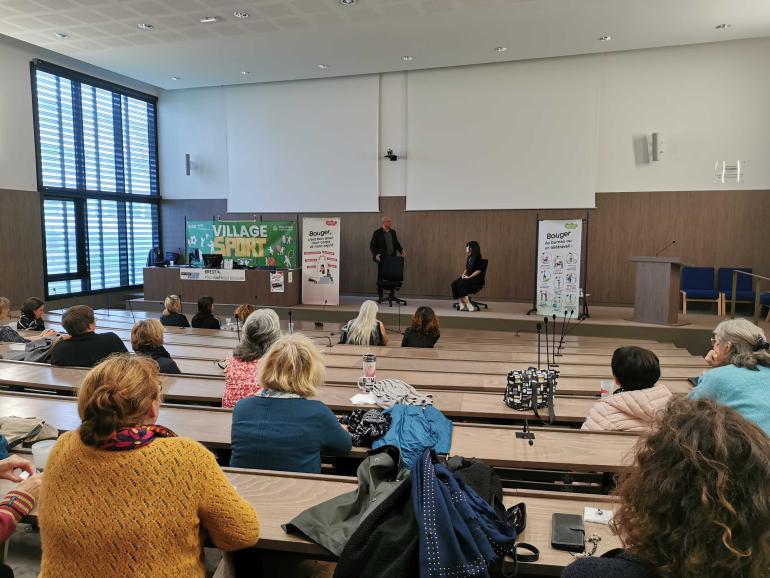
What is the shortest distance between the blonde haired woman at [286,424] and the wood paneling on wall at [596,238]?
7.66m

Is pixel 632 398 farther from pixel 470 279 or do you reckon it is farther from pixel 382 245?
pixel 382 245

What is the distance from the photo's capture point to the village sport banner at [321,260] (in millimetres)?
8711

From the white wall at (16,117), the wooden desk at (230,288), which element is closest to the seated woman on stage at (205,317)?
the wooden desk at (230,288)

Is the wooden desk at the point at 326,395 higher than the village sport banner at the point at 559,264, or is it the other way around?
the village sport banner at the point at 559,264

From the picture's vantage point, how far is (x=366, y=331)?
4699 mm

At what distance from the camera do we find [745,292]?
7.76 metres

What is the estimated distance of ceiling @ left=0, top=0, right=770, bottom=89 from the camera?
6.55m

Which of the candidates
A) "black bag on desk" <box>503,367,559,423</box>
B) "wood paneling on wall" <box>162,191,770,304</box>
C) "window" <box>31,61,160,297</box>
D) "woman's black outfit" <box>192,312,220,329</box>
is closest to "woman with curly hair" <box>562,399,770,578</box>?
"black bag on desk" <box>503,367,559,423</box>

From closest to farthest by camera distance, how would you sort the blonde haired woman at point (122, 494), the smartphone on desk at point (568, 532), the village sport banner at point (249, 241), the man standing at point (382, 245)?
the blonde haired woman at point (122, 494)
the smartphone on desk at point (568, 532)
the man standing at point (382, 245)
the village sport banner at point (249, 241)

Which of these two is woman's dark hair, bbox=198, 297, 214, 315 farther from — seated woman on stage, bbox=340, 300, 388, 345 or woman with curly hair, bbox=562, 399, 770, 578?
woman with curly hair, bbox=562, 399, 770, 578

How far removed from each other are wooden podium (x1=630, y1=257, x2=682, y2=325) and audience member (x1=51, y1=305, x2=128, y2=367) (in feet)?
20.5

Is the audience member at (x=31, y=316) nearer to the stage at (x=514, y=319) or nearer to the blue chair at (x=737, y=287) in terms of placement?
the stage at (x=514, y=319)

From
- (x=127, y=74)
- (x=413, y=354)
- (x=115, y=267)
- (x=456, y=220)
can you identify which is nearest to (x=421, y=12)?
(x=456, y=220)

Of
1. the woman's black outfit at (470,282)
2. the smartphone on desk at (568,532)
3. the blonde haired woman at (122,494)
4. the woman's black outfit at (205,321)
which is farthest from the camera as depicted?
the woman's black outfit at (470,282)
